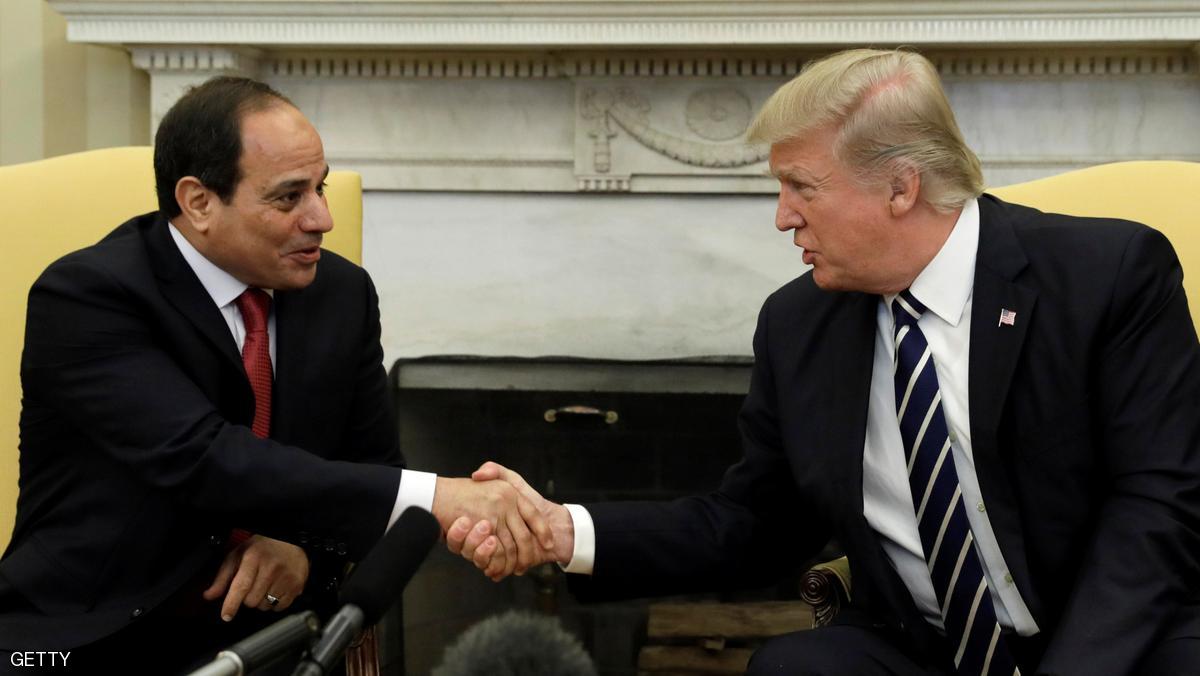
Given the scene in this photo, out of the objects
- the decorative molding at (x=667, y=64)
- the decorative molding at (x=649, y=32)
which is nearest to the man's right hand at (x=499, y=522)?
the decorative molding at (x=649, y=32)

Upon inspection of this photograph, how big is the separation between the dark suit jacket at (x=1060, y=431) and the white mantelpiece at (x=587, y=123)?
149 centimetres

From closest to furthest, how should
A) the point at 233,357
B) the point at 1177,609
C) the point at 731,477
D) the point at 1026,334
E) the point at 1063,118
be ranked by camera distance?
the point at 1177,609 < the point at 1026,334 < the point at 233,357 < the point at 731,477 < the point at 1063,118

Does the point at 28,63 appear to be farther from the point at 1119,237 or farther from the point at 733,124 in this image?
the point at 1119,237

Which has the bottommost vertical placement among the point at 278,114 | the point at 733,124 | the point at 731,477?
the point at 731,477

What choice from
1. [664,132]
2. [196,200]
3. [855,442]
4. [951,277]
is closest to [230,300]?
[196,200]

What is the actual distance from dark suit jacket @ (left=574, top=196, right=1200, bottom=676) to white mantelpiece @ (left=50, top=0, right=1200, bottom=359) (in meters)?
1.49

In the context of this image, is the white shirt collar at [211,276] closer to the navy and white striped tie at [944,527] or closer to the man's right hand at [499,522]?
the man's right hand at [499,522]

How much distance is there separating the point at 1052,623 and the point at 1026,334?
1.27 ft

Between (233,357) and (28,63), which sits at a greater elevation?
(28,63)

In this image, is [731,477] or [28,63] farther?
[28,63]

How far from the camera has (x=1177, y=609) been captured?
1.59 meters

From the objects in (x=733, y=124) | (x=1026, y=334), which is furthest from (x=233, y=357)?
(x=733, y=124)

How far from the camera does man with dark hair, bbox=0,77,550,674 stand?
1.80m

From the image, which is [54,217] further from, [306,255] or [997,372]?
[997,372]
